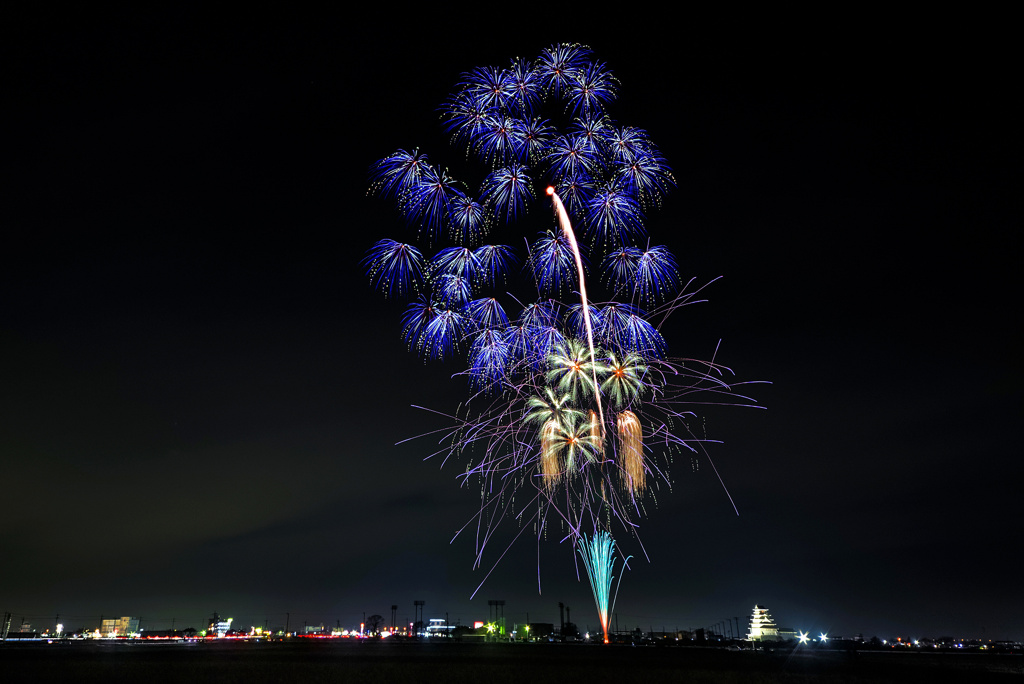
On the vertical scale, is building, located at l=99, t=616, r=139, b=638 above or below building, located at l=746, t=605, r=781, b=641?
below

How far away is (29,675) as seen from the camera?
19938 mm

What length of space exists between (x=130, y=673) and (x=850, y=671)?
30.8 metres

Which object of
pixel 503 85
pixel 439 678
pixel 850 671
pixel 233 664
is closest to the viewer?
pixel 439 678

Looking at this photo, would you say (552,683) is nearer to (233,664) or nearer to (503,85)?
(233,664)

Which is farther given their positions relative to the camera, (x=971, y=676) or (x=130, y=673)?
(x=971, y=676)

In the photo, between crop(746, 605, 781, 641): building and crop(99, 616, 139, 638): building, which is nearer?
crop(746, 605, 781, 641): building

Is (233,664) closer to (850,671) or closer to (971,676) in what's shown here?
(850,671)

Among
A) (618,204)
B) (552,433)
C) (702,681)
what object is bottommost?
(702,681)

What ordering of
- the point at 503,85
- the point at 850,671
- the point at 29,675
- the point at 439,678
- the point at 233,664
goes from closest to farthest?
1. the point at 29,675
2. the point at 439,678
3. the point at 503,85
4. the point at 233,664
5. the point at 850,671

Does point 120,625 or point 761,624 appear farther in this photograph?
point 120,625

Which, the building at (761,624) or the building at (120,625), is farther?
the building at (120,625)

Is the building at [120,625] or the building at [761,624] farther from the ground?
the building at [761,624]

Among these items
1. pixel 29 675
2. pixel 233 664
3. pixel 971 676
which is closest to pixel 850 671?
pixel 971 676

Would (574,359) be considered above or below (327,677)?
→ above
